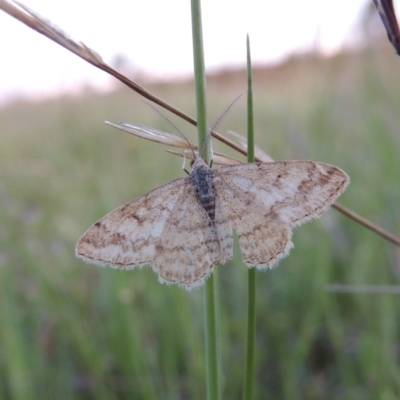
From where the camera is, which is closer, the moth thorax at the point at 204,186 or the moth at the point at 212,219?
the moth at the point at 212,219

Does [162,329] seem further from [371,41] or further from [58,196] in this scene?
[371,41]

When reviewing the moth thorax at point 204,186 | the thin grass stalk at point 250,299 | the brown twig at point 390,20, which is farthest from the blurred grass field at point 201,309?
the brown twig at point 390,20

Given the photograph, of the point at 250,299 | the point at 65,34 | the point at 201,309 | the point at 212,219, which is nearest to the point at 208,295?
the point at 250,299

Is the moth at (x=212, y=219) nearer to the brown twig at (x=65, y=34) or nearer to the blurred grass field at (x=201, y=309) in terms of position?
the brown twig at (x=65, y=34)

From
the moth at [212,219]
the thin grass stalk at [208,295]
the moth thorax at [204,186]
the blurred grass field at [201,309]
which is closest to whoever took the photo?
the thin grass stalk at [208,295]

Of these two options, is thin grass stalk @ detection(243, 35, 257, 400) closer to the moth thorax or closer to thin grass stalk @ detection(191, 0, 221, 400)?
thin grass stalk @ detection(191, 0, 221, 400)

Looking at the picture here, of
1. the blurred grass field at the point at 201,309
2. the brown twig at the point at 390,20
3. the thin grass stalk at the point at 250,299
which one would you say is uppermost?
the brown twig at the point at 390,20

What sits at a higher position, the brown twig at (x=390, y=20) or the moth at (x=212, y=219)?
the brown twig at (x=390, y=20)

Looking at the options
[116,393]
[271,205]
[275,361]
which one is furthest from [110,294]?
[271,205]

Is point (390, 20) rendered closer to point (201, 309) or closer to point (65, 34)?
point (65, 34)
